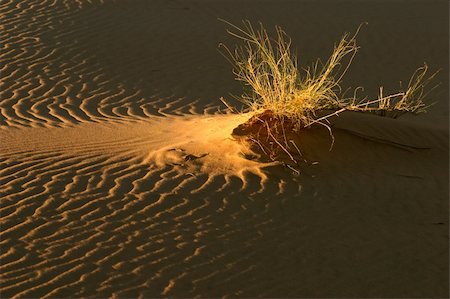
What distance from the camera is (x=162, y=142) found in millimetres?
8133

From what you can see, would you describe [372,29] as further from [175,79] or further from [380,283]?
[380,283]

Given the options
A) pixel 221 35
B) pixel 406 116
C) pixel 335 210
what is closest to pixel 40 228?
pixel 335 210

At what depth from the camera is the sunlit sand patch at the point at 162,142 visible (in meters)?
7.40

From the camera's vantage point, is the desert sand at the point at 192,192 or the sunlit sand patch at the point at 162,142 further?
the sunlit sand patch at the point at 162,142

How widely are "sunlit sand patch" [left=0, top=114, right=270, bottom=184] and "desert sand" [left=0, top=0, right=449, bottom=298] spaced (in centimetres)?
2

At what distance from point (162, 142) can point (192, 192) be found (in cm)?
141

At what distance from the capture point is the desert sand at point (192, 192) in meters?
5.52

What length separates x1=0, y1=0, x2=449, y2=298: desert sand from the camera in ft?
18.1

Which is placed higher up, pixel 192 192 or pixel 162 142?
pixel 162 142

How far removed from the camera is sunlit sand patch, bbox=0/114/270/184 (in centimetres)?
740

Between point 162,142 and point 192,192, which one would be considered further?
point 162,142

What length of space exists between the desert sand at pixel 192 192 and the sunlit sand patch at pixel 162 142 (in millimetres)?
21

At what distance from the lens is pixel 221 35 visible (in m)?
13.2

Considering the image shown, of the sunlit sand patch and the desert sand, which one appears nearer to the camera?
the desert sand
